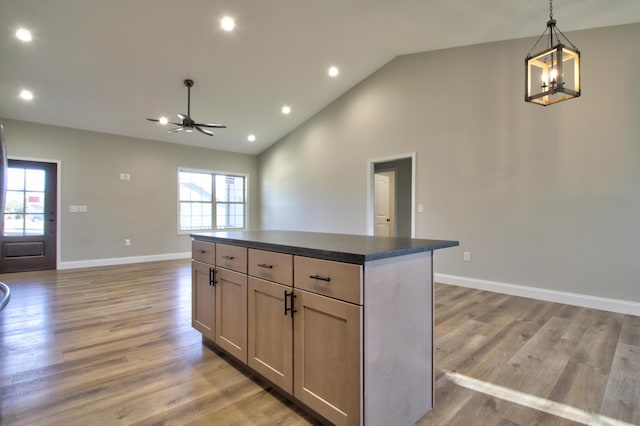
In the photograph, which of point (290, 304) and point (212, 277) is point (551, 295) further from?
point (212, 277)

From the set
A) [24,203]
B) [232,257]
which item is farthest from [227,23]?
[24,203]

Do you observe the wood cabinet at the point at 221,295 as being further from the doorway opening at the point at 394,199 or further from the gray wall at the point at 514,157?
the doorway opening at the point at 394,199

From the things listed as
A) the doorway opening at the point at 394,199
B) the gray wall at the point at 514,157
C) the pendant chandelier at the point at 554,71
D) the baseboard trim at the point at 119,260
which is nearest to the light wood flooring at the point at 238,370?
the gray wall at the point at 514,157

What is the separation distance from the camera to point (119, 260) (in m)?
6.28

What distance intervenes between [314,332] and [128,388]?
51.4 inches

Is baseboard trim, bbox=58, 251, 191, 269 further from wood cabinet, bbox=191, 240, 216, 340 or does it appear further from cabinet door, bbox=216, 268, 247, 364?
cabinet door, bbox=216, 268, 247, 364

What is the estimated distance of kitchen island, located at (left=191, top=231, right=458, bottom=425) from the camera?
1.40 metres

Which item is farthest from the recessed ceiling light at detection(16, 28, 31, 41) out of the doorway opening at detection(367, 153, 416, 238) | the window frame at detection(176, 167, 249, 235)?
the doorway opening at detection(367, 153, 416, 238)

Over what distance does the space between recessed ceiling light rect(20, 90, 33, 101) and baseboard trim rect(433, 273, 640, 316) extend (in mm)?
6024

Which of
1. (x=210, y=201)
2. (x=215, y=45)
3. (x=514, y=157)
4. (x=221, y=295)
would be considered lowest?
(x=221, y=295)

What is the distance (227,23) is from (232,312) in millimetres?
3379

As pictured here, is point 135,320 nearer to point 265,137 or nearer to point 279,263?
point 279,263

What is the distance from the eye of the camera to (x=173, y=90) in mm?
5008

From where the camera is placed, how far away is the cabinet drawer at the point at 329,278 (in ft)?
4.55
